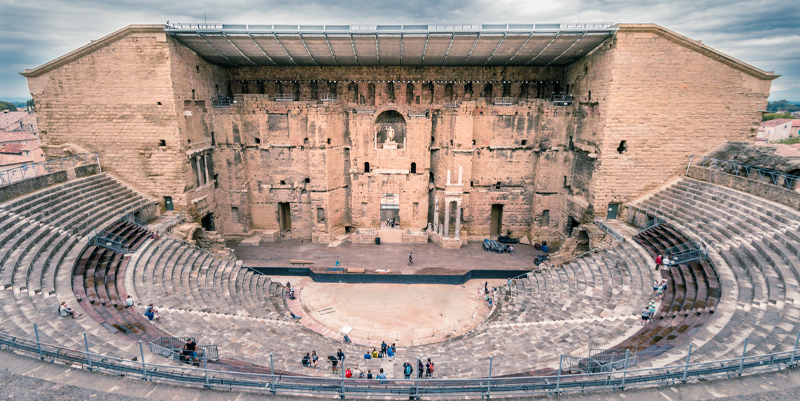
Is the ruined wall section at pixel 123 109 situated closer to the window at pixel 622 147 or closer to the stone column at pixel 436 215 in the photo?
the stone column at pixel 436 215

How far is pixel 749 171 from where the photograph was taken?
2134 centimetres

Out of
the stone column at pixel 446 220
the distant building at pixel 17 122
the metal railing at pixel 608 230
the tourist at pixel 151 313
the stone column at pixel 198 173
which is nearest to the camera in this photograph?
the tourist at pixel 151 313

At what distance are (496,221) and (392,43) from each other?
56.2 ft

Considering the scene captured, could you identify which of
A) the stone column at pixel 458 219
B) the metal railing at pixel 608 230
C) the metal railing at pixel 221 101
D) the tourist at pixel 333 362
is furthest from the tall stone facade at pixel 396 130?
the tourist at pixel 333 362

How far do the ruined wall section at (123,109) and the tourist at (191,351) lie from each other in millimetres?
16254

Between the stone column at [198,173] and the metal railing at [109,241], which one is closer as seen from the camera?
the metal railing at [109,241]

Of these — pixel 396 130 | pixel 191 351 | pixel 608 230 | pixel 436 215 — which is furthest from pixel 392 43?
pixel 191 351

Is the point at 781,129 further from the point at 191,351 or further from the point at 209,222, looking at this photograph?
the point at 191,351

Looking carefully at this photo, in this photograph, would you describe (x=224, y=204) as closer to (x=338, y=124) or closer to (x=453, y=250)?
(x=338, y=124)

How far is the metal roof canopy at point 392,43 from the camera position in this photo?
2527cm

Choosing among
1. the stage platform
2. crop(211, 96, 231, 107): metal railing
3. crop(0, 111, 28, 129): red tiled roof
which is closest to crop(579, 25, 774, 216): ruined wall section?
the stage platform

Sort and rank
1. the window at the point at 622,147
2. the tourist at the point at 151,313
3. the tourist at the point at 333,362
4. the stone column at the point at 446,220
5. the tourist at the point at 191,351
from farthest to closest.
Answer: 1. the stone column at the point at 446,220
2. the window at the point at 622,147
3. the tourist at the point at 151,313
4. the tourist at the point at 333,362
5. the tourist at the point at 191,351

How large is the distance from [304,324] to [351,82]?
20396 mm

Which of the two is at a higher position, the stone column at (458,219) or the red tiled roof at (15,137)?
the red tiled roof at (15,137)
